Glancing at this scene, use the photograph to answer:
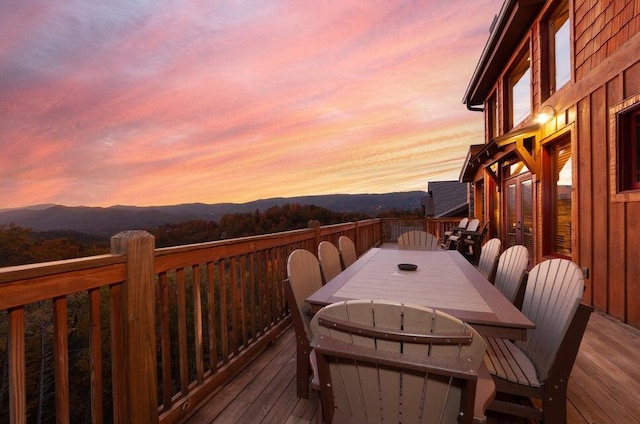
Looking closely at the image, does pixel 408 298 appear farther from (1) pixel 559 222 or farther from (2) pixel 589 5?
(2) pixel 589 5

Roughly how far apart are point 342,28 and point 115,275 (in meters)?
6.10

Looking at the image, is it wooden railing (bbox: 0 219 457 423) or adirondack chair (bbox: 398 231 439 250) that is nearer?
wooden railing (bbox: 0 219 457 423)

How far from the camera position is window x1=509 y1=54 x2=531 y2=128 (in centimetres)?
578

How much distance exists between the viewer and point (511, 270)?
2.20 metres

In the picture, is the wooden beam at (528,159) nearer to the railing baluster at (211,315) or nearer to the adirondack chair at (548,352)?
the adirondack chair at (548,352)

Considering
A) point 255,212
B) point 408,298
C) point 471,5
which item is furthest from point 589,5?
point 255,212

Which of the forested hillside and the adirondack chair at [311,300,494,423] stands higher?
the adirondack chair at [311,300,494,423]

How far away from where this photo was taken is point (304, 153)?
12375 mm

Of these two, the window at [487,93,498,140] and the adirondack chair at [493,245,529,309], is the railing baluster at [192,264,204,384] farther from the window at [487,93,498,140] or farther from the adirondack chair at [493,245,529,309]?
the window at [487,93,498,140]

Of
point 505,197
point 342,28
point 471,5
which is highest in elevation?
point 471,5

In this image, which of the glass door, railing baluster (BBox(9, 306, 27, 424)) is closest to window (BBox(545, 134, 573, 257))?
the glass door

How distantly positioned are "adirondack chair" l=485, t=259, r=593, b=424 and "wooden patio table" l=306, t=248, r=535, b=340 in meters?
0.18

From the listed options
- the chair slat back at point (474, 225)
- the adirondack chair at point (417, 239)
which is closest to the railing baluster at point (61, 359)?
the adirondack chair at point (417, 239)

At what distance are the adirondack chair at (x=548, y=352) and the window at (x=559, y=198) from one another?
3.46m
